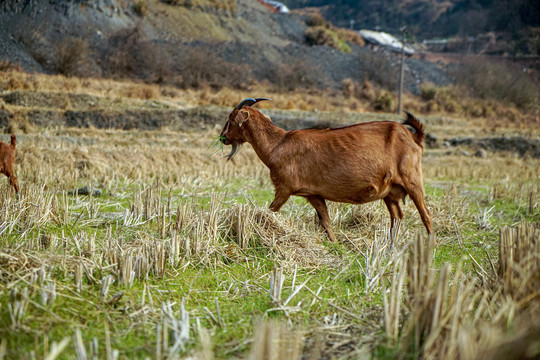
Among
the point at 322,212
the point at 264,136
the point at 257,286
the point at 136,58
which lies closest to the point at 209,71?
the point at 136,58

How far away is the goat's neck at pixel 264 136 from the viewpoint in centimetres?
675

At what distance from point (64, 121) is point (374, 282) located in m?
18.0

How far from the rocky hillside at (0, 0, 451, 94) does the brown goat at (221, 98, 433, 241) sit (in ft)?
44.3

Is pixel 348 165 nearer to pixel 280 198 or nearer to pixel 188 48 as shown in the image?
pixel 280 198

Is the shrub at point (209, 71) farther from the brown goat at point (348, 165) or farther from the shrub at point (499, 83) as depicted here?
the brown goat at point (348, 165)

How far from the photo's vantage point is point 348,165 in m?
6.25

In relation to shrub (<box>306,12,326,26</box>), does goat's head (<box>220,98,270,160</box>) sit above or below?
below

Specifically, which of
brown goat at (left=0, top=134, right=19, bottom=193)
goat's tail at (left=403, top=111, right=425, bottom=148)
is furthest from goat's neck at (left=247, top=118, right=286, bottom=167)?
brown goat at (left=0, top=134, right=19, bottom=193)

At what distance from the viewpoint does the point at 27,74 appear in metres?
19.8

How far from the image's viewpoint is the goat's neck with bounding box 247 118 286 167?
6.75 meters

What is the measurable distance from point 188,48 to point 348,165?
36.0 meters

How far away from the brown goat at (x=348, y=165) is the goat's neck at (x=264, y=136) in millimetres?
44

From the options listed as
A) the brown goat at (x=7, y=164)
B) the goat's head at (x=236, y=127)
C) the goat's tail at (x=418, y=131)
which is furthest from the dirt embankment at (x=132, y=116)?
the goat's tail at (x=418, y=131)

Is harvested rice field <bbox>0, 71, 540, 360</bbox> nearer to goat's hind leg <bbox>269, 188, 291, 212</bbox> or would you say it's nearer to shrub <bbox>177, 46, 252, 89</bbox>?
goat's hind leg <bbox>269, 188, 291, 212</bbox>
